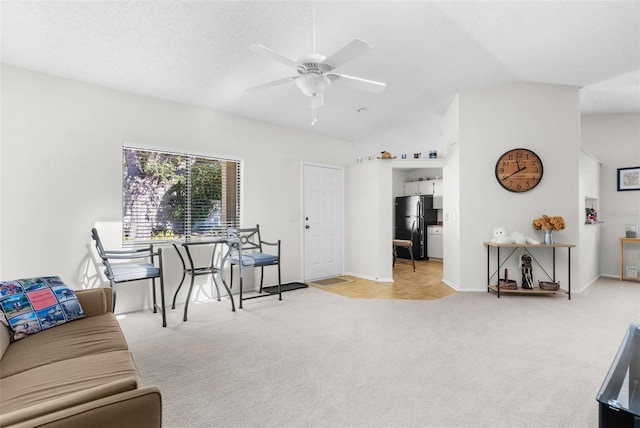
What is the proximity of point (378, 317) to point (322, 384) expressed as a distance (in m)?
1.53

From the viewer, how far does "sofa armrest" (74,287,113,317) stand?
2.31 metres

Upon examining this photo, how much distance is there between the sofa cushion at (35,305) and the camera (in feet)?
6.30

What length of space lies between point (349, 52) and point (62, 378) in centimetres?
236

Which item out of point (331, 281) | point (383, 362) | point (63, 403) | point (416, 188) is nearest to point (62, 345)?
point (63, 403)

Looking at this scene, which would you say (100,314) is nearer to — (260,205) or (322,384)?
(322,384)

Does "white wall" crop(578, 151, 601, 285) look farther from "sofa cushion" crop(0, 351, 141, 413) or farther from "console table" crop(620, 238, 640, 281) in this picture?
"sofa cushion" crop(0, 351, 141, 413)

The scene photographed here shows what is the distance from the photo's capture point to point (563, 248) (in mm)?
4457

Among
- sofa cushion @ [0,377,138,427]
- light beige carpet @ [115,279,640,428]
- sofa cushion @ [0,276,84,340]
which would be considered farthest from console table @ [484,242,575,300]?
sofa cushion @ [0,276,84,340]

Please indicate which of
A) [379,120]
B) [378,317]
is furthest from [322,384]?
[379,120]

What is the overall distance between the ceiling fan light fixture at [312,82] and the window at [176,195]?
94.2 inches

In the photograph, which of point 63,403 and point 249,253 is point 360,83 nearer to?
point 63,403

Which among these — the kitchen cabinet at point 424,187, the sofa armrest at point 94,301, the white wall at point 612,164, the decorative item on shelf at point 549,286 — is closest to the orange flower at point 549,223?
the decorative item on shelf at point 549,286

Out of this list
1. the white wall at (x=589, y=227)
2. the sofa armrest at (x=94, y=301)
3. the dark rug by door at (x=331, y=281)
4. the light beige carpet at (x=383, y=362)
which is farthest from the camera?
the dark rug by door at (x=331, y=281)

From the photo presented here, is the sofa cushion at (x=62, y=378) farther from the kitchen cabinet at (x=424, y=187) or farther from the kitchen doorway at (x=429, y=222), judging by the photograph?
the kitchen cabinet at (x=424, y=187)
